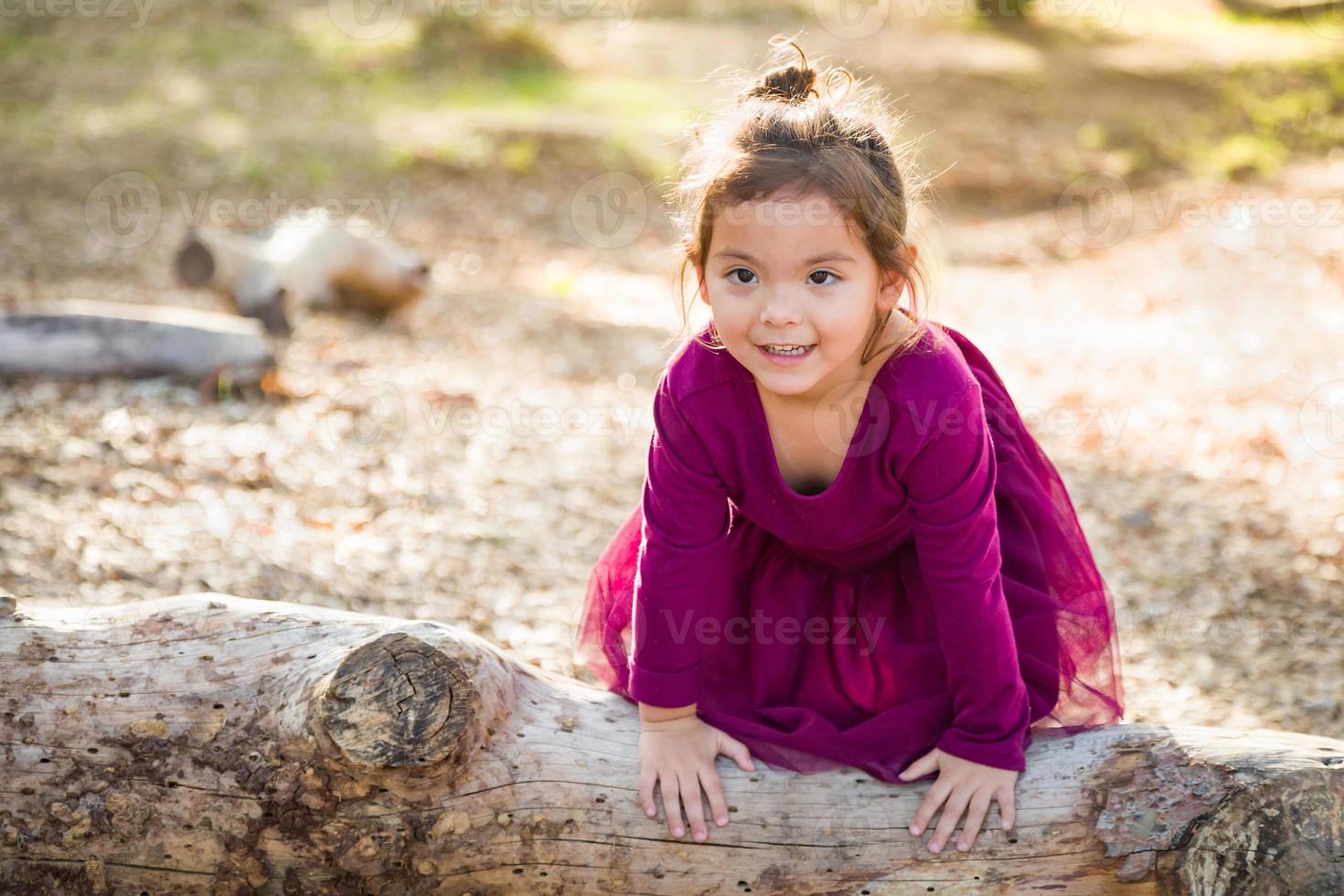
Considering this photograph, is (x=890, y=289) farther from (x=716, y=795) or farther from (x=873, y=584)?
(x=716, y=795)

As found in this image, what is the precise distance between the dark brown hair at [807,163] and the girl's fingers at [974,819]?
87 cm

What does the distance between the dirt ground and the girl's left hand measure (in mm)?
1033

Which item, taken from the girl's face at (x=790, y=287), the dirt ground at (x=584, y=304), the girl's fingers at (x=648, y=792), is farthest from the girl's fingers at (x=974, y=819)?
the dirt ground at (x=584, y=304)

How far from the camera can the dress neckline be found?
2.34 m

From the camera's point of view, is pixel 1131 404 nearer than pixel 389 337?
Yes

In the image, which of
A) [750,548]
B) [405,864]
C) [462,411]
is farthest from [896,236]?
[462,411]

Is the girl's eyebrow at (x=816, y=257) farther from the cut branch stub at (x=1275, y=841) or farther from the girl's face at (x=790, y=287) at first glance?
the cut branch stub at (x=1275, y=841)

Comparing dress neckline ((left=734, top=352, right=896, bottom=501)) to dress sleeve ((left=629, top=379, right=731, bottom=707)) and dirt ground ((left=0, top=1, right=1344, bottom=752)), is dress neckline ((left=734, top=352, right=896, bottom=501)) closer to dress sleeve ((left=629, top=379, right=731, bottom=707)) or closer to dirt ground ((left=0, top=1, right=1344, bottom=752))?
dress sleeve ((left=629, top=379, right=731, bottom=707))

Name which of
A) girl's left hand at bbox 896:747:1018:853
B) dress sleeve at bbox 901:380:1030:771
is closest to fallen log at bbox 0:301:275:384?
dress sleeve at bbox 901:380:1030:771

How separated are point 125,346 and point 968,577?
4.35 metres

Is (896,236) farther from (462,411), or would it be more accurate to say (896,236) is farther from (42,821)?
(462,411)

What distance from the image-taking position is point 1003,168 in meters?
10.8

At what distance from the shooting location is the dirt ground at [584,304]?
159 inches

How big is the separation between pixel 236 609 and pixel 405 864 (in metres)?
0.65
